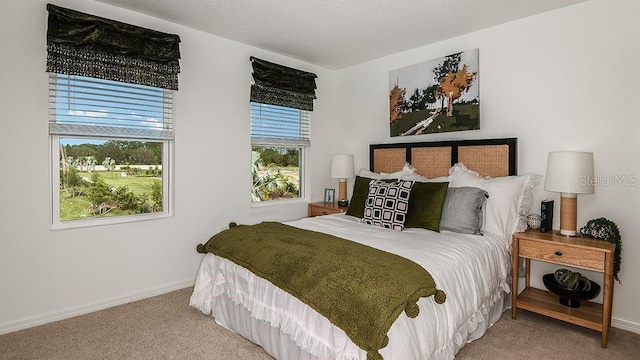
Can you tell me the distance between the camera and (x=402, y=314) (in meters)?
1.60

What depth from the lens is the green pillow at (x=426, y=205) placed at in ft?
A: 9.18

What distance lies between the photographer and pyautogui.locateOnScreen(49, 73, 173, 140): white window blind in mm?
2639

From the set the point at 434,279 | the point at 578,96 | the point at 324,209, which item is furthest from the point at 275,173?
the point at 578,96

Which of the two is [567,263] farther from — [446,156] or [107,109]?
[107,109]

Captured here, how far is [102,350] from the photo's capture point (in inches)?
86.4

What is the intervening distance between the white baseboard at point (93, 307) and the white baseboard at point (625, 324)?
363 centimetres

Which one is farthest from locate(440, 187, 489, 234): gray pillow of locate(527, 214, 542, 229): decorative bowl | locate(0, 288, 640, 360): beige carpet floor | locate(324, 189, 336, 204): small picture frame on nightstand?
locate(324, 189, 336, 204): small picture frame on nightstand

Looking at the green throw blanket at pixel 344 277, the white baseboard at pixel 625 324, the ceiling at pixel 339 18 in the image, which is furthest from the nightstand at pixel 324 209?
the white baseboard at pixel 625 324

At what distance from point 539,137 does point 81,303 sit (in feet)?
13.4

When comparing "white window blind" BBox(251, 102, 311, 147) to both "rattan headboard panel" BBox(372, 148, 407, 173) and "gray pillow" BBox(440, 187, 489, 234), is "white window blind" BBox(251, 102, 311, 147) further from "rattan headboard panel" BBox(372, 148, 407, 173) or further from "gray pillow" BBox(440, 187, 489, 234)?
"gray pillow" BBox(440, 187, 489, 234)

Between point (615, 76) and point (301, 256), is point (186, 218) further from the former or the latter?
point (615, 76)

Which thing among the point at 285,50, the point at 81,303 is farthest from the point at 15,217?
the point at 285,50

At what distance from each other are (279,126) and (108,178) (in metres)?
1.90

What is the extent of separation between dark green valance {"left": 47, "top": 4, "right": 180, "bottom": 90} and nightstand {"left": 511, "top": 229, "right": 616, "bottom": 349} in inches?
129
